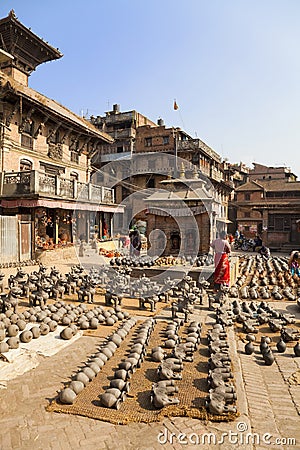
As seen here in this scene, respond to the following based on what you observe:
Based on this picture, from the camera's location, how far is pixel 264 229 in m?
36.0

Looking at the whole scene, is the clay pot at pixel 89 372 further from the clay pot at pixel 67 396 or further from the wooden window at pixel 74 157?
the wooden window at pixel 74 157

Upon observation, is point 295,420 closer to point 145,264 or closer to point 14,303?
point 14,303

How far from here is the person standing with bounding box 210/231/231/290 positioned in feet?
33.4

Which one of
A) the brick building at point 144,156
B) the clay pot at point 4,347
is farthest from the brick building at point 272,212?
the clay pot at point 4,347

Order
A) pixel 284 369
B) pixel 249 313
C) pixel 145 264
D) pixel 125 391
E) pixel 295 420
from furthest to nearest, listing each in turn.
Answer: pixel 145 264
pixel 249 313
pixel 284 369
pixel 125 391
pixel 295 420

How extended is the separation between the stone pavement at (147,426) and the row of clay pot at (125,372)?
0.35 m

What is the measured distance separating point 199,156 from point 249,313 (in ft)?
95.2

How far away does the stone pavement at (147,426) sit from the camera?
3.55 meters

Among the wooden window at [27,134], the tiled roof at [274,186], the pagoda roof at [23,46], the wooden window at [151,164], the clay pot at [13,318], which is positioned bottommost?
the clay pot at [13,318]

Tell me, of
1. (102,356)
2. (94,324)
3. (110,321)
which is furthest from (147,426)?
(110,321)

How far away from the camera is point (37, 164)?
71.9 ft

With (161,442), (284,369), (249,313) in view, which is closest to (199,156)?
(249,313)

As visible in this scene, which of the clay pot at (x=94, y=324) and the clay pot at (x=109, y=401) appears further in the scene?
the clay pot at (x=94, y=324)

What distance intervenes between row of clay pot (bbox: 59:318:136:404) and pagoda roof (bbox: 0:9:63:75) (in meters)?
22.7
